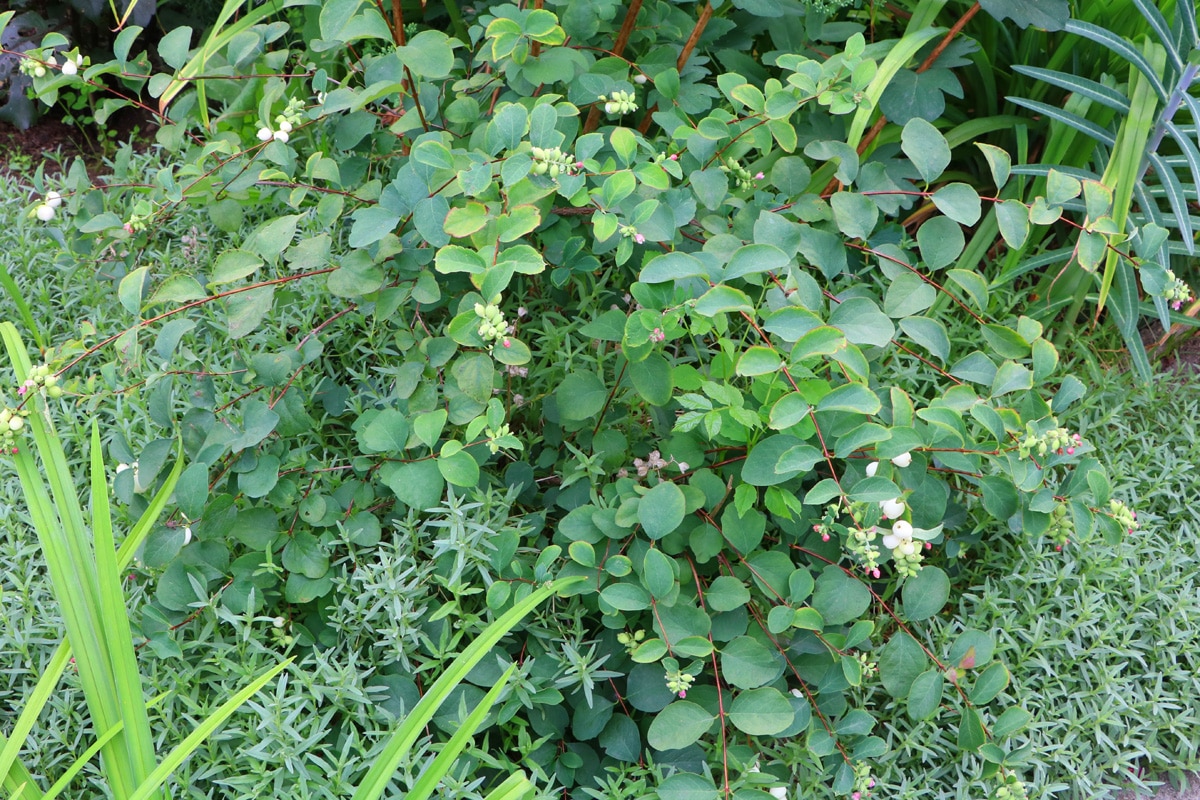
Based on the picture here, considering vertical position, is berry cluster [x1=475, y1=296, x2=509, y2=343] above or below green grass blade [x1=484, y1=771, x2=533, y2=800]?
above

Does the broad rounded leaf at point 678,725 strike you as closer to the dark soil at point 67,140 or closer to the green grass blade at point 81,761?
the green grass blade at point 81,761

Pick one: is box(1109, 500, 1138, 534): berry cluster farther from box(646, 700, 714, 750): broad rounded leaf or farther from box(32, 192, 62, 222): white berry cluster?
box(32, 192, 62, 222): white berry cluster

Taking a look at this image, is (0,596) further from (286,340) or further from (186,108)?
(186,108)

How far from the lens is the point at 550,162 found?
129 cm

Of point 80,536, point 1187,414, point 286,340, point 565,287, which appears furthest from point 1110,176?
point 80,536

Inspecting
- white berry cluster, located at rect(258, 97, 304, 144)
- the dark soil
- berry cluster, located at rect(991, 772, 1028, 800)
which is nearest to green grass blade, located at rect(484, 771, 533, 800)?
berry cluster, located at rect(991, 772, 1028, 800)

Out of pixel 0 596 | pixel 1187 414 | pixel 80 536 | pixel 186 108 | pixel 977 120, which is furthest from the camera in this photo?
pixel 977 120

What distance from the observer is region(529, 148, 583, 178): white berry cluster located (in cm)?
129

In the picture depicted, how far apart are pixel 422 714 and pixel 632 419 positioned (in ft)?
2.39

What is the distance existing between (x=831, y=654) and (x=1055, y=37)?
1.78m

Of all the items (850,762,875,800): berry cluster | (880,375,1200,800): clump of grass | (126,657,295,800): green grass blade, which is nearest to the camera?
(126,657,295,800): green grass blade

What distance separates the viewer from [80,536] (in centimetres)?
135

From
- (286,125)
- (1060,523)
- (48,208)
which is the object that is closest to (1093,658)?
(1060,523)

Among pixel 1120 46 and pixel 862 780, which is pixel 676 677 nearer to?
pixel 862 780
